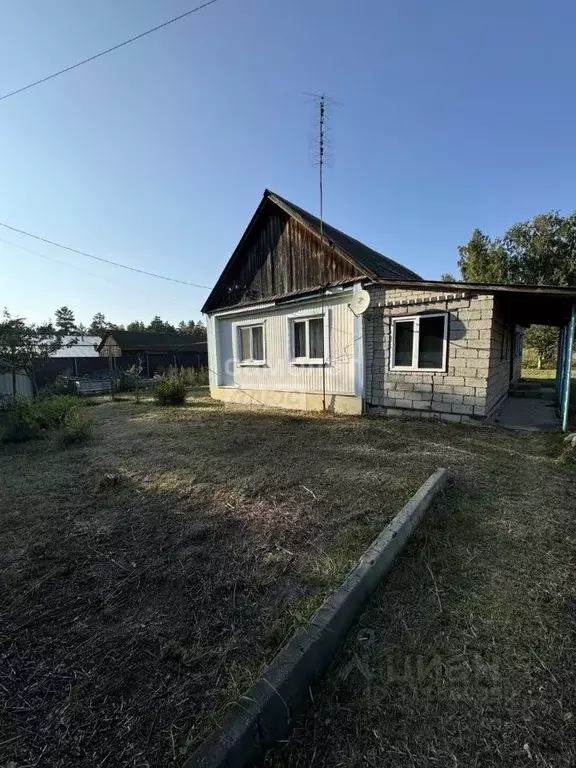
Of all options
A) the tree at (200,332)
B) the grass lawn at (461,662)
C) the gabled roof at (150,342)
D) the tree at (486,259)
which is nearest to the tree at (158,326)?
the tree at (200,332)

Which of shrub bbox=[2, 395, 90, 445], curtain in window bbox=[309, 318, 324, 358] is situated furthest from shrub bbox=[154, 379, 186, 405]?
curtain in window bbox=[309, 318, 324, 358]

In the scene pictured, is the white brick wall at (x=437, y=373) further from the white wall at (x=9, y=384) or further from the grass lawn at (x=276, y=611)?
the white wall at (x=9, y=384)

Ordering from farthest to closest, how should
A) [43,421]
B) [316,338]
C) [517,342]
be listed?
[517,342], [316,338], [43,421]

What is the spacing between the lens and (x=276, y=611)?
2.06 m

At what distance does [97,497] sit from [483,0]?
380 inches

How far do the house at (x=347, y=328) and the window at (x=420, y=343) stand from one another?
0.07ft

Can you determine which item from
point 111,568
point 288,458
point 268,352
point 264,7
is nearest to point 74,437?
point 288,458

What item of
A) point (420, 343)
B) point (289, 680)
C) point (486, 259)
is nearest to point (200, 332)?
point (486, 259)

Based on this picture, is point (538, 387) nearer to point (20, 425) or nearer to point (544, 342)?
point (544, 342)

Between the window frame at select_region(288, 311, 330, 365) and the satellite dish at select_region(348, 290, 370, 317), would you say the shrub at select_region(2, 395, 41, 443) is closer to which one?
the window frame at select_region(288, 311, 330, 365)

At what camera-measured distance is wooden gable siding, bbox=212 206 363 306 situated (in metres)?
8.84

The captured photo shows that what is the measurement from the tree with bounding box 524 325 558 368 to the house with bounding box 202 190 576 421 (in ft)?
46.9

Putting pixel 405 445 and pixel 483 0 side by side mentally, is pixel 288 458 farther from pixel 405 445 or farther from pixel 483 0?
pixel 483 0

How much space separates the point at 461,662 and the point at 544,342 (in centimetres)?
2683
